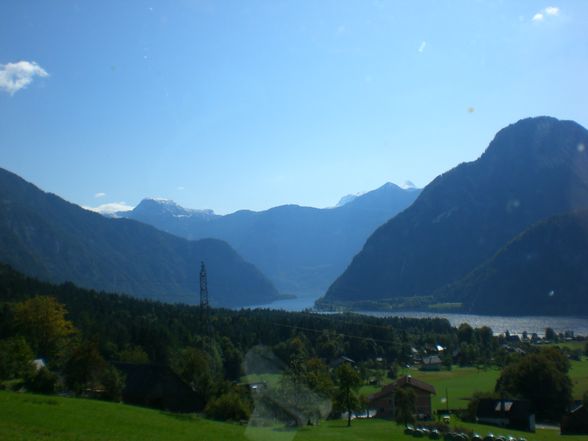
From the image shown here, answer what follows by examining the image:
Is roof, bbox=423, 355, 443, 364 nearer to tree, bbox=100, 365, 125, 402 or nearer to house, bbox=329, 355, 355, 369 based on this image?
house, bbox=329, 355, 355, 369

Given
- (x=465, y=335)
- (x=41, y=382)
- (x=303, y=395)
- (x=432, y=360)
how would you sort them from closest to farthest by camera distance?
(x=41, y=382)
(x=303, y=395)
(x=432, y=360)
(x=465, y=335)

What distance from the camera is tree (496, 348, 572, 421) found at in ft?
138

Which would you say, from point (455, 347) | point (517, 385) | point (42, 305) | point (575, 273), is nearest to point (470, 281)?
point (575, 273)

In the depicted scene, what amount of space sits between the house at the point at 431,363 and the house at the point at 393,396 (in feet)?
88.2

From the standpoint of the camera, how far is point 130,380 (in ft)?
111

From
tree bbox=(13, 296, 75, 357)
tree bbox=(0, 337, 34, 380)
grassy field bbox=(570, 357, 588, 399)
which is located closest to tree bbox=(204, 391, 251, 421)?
tree bbox=(0, 337, 34, 380)

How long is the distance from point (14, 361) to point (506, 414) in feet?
89.5

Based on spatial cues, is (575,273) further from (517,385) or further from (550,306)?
(517,385)

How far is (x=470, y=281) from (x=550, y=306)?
1301 inches

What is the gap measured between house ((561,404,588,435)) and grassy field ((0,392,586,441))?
14.0 metres

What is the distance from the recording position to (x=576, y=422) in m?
35.5

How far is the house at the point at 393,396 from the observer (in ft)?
131

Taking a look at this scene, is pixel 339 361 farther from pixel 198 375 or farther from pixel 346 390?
pixel 198 375

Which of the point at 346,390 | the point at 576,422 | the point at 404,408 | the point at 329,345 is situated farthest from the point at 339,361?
the point at 404,408
